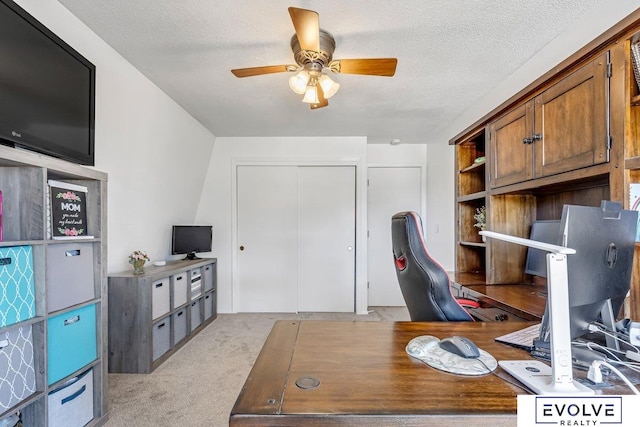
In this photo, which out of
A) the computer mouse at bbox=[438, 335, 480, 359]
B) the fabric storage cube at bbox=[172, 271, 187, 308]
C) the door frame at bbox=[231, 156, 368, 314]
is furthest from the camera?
the door frame at bbox=[231, 156, 368, 314]

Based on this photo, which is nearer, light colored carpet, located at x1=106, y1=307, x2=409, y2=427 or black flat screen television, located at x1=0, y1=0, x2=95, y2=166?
black flat screen television, located at x1=0, y1=0, x2=95, y2=166

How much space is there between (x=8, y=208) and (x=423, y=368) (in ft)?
6.14

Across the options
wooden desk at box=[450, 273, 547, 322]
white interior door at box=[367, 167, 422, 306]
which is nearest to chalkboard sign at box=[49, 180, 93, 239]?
wooden desk at box=[450, 273, 547, 322]

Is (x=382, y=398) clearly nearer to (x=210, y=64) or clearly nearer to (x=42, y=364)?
(x=42, y=364)

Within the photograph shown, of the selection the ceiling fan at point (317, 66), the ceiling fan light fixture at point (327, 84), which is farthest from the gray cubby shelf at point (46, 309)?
the ceiling fan light fixture at point (327, 84)

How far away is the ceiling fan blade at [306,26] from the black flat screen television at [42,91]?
1206mm

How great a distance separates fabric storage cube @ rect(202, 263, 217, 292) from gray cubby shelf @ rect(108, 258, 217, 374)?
512 millimetres

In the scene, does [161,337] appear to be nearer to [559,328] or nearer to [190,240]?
[190,240]

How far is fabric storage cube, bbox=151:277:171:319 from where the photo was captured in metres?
2.52

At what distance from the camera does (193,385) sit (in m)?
2.28

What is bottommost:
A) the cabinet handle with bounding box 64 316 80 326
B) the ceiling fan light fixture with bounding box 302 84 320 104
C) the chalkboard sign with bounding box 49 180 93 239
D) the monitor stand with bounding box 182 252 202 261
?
the cabinet handle with bounding box 64 316 80 326

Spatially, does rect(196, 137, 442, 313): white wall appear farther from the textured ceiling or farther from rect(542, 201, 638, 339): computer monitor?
rect(542, 201, 638, 339): computer monitor

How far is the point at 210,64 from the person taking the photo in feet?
7.26

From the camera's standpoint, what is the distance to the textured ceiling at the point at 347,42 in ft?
5.37
